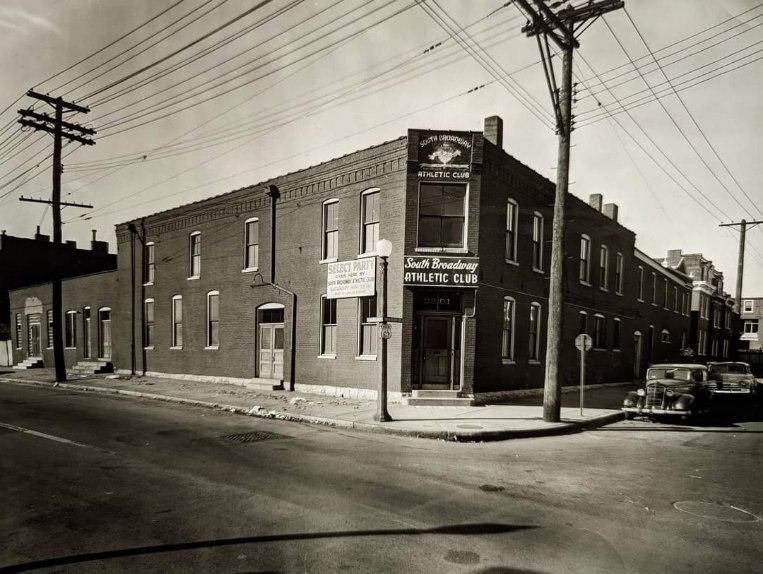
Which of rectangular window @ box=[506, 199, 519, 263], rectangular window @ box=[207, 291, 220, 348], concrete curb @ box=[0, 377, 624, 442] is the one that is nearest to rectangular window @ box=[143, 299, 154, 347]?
rectangular window @ box=[207, 291, 220, 348]

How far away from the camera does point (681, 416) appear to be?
13.3 m

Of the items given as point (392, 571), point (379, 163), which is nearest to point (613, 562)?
point (392, 571)

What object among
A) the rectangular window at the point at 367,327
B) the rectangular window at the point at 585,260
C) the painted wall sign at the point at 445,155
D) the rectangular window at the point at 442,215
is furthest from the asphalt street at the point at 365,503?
the rectangular window at the point at 585,260

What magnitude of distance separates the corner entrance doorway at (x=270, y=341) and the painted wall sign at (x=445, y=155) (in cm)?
806

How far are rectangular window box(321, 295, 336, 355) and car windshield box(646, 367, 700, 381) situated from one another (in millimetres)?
10654

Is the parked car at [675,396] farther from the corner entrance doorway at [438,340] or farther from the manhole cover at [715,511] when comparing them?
the manhole cover at [715,511]

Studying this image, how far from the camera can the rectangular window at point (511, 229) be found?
16.7 m

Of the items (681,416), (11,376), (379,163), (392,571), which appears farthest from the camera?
(11,376)

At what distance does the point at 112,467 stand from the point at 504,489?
622 cm

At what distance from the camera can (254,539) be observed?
4.83 meters

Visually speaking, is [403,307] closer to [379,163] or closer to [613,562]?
[379,163]

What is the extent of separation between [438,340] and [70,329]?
25942 mm

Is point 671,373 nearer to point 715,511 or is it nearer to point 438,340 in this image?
point 438,340

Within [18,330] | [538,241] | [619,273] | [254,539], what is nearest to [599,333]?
[619,273]
